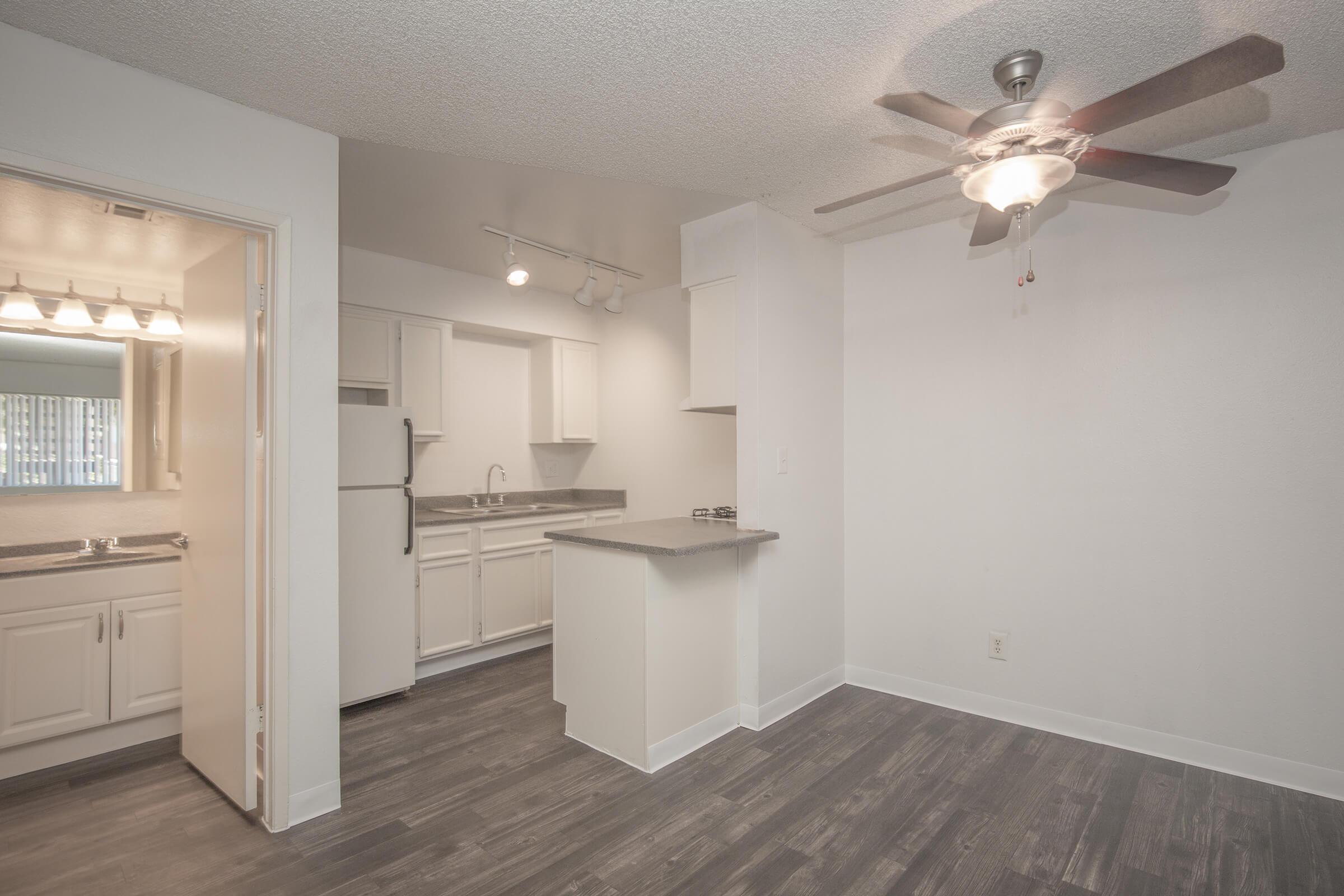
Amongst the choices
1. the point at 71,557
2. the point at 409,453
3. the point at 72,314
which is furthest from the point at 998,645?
the point at 72,314

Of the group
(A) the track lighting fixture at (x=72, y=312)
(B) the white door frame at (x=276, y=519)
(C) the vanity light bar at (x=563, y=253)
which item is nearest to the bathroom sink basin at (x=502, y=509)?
(C) the vanity light bar at (x=563, y=253)

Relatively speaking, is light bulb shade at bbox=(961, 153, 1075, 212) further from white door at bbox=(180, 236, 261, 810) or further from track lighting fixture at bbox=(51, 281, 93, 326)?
track lighting fixture at bbox=(51, 281, 93, 326)

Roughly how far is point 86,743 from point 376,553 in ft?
4.51

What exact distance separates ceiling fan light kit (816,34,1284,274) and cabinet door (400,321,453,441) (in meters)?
3.24

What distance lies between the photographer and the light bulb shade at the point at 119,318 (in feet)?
10.9

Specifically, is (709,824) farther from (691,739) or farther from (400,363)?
(400,363)

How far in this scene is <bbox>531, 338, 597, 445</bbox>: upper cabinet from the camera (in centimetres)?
495

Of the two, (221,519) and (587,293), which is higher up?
(587,293)

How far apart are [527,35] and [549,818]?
2.55 meters

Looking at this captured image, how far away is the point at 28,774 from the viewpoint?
8.81 feet

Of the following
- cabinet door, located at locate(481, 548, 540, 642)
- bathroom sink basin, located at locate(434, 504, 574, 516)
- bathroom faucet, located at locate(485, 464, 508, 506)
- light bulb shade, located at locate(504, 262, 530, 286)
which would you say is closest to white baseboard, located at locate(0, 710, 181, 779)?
cabinet door, located at locate(481, 548, 540, 642)

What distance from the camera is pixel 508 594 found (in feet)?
13.9

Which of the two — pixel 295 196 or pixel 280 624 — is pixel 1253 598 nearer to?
pixel 280 624

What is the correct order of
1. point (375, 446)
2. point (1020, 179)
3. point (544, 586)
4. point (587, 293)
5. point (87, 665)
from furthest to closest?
point (544, 586)
point (587, 293)
point (375, 446)
point (87, 665)
point (1020, 179)
